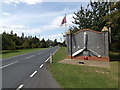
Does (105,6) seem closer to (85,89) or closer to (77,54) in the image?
(77,54)

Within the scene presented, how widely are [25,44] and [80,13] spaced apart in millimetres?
45448

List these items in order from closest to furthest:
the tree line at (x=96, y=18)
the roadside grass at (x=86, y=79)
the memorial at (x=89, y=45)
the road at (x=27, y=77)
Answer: the roadside grass at (x=86, y=79) < the road at (x=27, y=77) < the memorial at (x=89, y=45) < the tree line at (x=96, y=18)

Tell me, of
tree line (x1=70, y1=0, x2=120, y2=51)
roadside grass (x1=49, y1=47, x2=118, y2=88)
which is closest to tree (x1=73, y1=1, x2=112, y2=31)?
tree line (x1=70, y1=0, x2=120, y2=51)

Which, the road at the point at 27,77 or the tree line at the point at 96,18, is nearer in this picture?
the road at the point at 27,77

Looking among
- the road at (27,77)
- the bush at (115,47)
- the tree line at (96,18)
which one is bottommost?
the road at (27,77)

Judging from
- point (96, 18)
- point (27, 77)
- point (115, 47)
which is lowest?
point (27, 77)

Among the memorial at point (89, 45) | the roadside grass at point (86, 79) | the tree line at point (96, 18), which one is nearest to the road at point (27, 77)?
the roadside grass at point (86, 79)

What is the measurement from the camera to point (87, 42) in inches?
654

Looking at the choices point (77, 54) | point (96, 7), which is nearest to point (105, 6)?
point (96, 7)

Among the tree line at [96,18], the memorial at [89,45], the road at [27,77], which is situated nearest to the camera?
the road at [27,77]

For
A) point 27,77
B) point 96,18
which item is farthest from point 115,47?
point 27,77

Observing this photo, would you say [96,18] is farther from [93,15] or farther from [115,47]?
[115,47]

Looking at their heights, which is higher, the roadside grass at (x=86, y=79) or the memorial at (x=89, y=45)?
the memorial at (x=89, y=45)

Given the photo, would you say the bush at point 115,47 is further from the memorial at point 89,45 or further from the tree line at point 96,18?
the memorial at point 89,45
